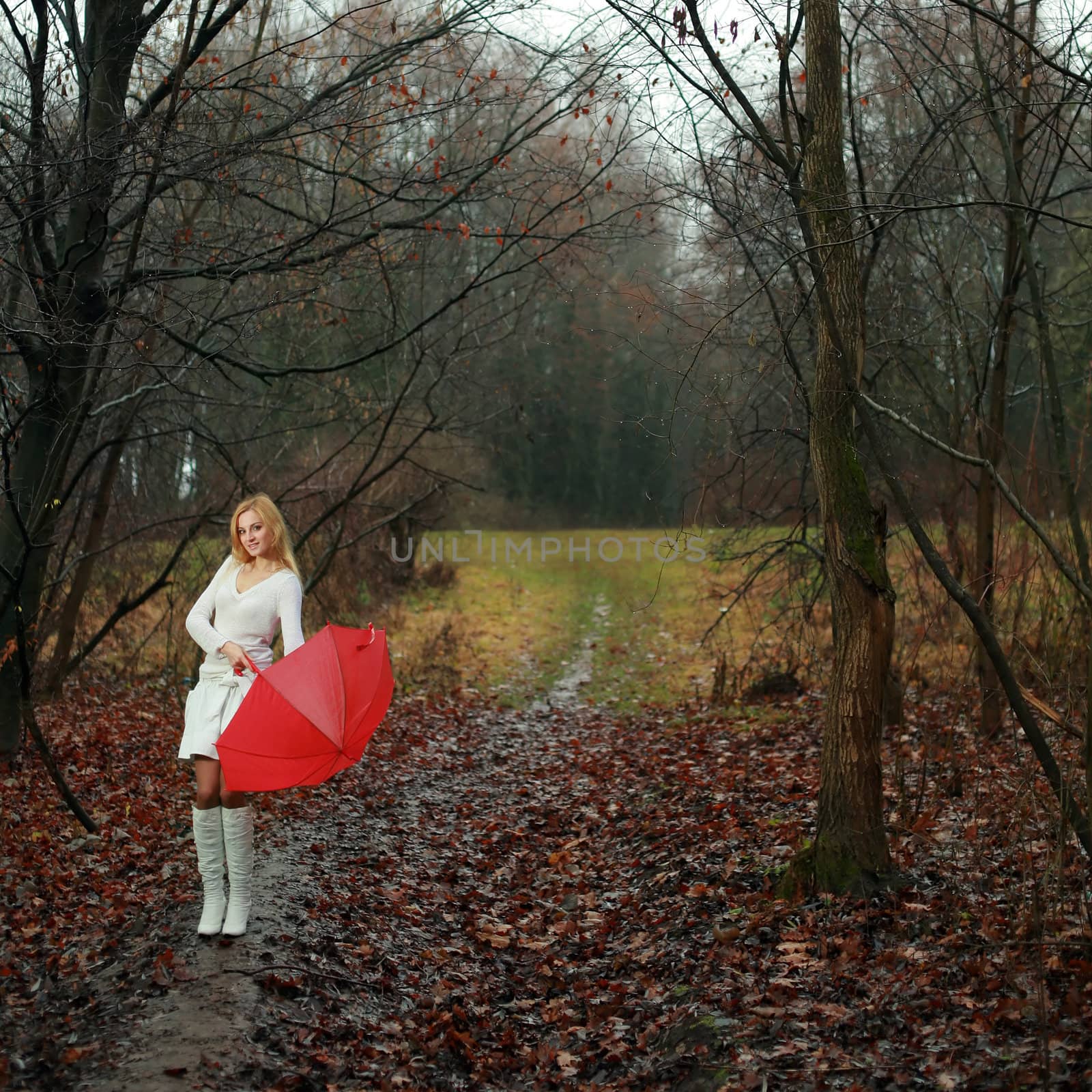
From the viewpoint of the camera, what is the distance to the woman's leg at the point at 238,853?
554 cm

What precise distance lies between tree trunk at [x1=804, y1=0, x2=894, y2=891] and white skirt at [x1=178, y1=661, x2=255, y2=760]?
10.8 ft

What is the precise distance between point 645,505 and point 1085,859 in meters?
33.0

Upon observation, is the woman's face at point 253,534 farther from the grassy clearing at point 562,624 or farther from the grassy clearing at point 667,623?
the grassy clearing at point 562,624

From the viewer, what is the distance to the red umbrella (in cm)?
516

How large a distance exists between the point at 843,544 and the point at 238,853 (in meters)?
3.68

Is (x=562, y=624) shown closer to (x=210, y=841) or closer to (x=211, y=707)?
(x=210, y=841)

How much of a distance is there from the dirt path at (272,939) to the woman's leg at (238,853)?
103 mm

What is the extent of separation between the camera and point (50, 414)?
9117 millimetres

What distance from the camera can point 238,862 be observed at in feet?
18.3

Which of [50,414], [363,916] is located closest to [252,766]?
[363,916]

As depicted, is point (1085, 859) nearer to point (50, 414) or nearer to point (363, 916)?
point (363, 916)

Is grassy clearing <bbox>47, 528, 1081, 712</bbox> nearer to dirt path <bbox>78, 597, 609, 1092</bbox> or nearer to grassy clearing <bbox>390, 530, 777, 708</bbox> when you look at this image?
grassy clearing <bbox>390, 530, 777, 708</bbox>

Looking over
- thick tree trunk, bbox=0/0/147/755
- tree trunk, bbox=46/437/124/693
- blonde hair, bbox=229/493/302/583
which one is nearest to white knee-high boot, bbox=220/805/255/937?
blonde hair, bbox=229/493/302/583

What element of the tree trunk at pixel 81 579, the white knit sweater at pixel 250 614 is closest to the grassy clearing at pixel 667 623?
the white knit sweater at pixel 250 614
